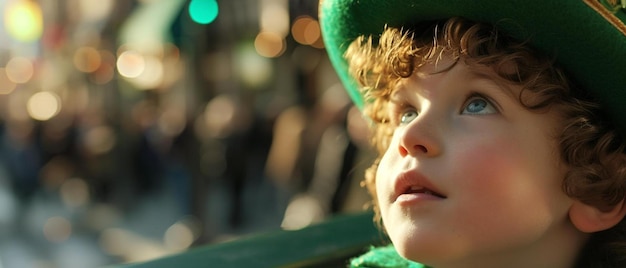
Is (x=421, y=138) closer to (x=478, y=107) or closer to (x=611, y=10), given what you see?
(x=478, y=107)

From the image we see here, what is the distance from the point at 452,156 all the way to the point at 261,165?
22.8 ft

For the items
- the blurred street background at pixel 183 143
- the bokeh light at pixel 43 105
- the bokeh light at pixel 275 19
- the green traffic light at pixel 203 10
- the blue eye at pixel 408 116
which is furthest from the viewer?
the bokeh light at pixel 43 105

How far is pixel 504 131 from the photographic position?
1.34 m

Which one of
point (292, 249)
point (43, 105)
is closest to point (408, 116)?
point (292, 249)

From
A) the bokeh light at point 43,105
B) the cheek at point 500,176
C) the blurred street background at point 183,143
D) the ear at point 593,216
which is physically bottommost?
the ear at point 593,216

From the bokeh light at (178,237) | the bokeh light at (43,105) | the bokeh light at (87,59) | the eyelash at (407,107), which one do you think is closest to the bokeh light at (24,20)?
the bokeh light at (43,105)

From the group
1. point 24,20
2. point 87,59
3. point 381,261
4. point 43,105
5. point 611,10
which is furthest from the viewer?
point 24,20

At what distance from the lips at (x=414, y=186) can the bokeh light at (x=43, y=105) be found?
38.3 feet

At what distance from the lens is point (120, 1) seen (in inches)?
489

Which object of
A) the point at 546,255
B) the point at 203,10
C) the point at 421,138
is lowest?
the point at 546,255

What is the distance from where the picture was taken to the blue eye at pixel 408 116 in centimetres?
148

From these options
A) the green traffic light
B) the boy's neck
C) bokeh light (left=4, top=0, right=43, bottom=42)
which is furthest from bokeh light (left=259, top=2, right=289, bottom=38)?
the boy's neck

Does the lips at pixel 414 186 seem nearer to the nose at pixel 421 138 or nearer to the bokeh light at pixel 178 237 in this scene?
the nose at pixel 421 138

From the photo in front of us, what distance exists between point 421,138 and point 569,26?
300mm
